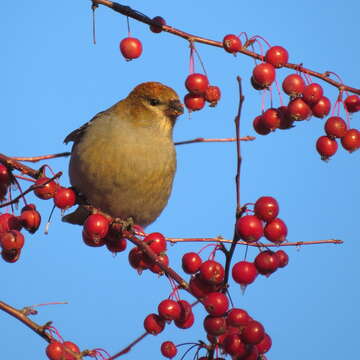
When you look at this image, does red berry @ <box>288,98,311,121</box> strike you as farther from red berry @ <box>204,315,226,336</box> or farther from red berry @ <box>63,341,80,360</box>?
red berry @ <box>63,341,80,360</box>

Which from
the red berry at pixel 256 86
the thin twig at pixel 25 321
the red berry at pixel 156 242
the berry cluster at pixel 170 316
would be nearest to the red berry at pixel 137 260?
the red berry at pixel 156 242

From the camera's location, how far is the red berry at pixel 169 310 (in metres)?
2.06

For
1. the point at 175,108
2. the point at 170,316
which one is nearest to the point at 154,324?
the point at 170,316

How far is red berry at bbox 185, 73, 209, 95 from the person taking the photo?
235 cm

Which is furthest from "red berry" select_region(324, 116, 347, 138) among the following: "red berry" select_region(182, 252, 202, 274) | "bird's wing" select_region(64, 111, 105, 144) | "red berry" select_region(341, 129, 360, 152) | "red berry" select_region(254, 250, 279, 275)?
"bird's wing" select_region(64, 111, 105, 144)

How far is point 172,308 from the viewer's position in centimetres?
207

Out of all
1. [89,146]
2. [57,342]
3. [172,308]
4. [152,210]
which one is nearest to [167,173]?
[152,210]

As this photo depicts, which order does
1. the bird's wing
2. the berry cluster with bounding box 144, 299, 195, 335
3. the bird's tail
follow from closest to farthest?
the berry cluster with bounding box 144, 299, 195, 335 → the bird's wing → the bird's tail

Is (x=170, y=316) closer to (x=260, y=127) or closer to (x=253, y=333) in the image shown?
(x=253, y=333)

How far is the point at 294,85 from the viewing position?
2271mm

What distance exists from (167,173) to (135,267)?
38.6 inches

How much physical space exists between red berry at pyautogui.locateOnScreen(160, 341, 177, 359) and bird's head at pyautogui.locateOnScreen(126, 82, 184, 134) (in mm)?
1454

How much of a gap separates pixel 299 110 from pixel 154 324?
3.02 ft

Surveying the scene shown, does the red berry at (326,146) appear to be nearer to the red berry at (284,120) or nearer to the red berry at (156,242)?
the red berry at (284,120)
